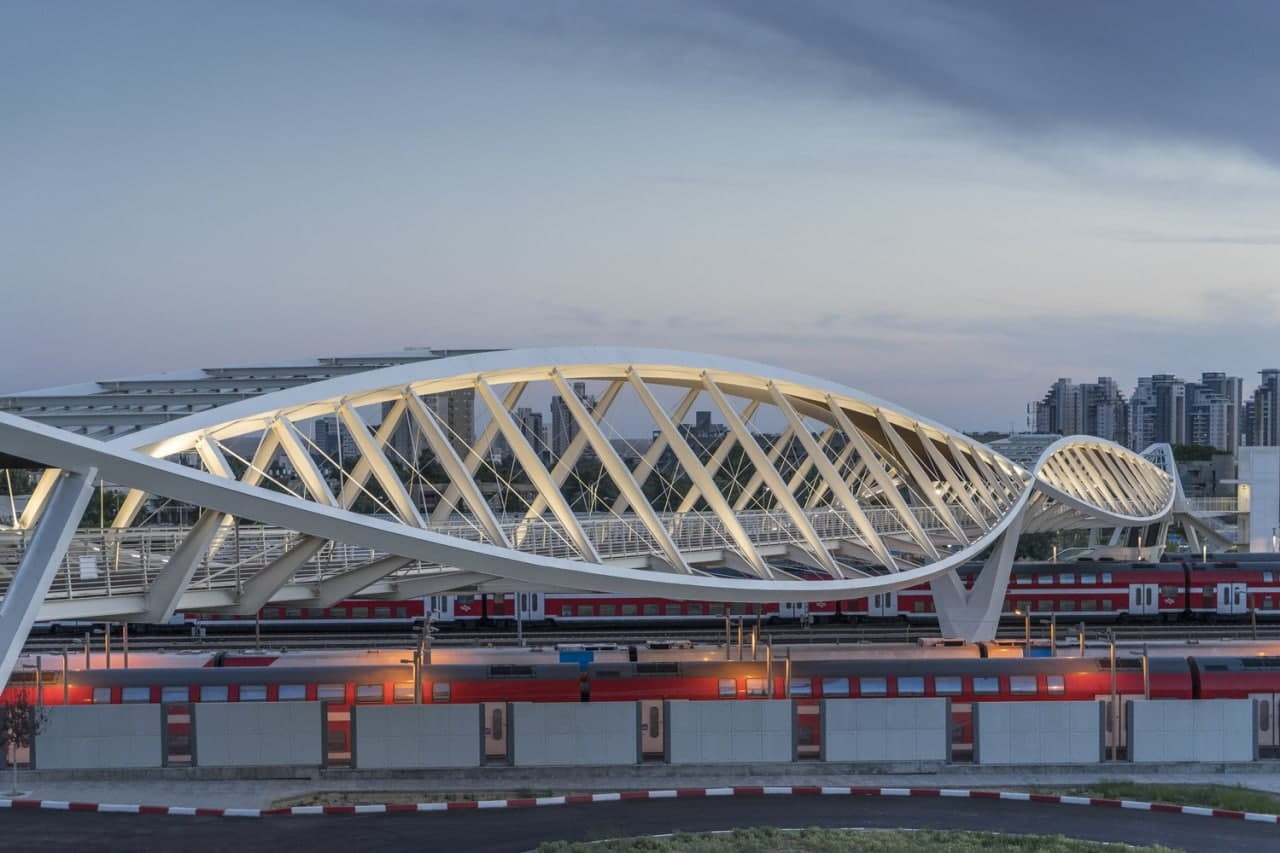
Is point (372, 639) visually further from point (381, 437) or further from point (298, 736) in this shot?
point (381, 437)

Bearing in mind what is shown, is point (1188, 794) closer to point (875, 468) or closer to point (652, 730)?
point (652, 730)

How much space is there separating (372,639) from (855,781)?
20635 mm

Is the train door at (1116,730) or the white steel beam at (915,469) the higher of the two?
the white steel beam at (915,469)

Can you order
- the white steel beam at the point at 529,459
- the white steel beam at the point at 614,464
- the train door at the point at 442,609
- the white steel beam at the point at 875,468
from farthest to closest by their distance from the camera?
the train door at the point at 442,609
the white steel beam at the point at 875,468
the white steel beam at the point at 614,464
the white steel beam at the point at 529,459

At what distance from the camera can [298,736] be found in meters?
25.2

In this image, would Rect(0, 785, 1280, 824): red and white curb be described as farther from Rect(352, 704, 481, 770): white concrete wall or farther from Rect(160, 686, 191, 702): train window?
Rect(160, 686, 191, 702): train window

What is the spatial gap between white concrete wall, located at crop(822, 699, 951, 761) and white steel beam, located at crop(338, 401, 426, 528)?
1086 centimetres

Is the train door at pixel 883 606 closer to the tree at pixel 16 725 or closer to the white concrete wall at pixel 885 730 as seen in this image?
the white concrete wall at pixel 885 730

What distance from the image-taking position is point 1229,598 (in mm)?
51000

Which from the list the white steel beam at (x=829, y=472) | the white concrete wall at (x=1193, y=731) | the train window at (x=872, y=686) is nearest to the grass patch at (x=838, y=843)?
the train window at (x=872, y=686)

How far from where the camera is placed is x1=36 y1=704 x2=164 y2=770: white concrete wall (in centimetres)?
2466

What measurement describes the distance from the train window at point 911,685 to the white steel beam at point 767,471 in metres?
2.56

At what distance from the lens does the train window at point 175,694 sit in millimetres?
25755

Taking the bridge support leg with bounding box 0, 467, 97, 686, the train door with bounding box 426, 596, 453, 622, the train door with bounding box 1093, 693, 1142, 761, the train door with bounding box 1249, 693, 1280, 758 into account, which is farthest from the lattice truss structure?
the train door with bounding box 426, 596, 453, 622
